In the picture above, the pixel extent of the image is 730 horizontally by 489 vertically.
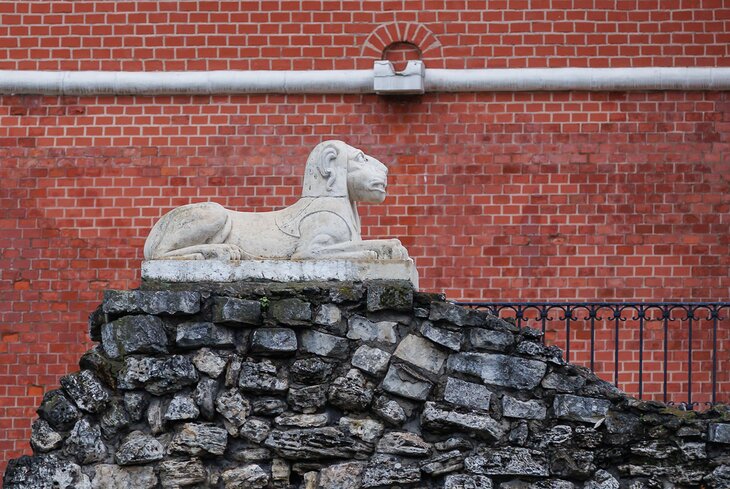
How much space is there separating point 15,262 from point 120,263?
3.27 ft

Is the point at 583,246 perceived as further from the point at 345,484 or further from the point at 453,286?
the point at 345,484

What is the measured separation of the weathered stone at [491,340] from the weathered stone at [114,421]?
7.70 feet

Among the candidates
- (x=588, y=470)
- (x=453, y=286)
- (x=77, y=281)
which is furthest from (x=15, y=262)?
(x=588, y=470)

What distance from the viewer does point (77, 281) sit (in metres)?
16.6

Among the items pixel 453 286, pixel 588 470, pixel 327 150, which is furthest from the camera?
pixel 453 286

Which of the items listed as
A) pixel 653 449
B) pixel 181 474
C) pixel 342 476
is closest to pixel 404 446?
pixel 342 476

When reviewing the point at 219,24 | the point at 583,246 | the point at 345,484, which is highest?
the point at 219,24

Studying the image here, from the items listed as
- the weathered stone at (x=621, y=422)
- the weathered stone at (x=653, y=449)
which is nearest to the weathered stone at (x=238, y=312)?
the weathered stone at (x=621, y=422)

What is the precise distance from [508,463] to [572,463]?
0.42 metres

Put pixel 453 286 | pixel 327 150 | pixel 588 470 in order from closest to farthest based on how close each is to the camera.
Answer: pixel 588 470
pixel 327 150
pixel 453 286

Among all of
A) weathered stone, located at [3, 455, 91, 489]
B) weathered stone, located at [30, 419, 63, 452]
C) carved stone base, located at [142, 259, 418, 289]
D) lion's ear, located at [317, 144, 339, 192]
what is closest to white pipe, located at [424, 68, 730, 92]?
lion's ear, located at [317, 144, 339, 192]

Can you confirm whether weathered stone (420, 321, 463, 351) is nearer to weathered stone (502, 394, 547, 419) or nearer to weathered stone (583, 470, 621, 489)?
weathered stone (502, 394, 547, 419)

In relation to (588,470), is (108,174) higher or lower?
higher

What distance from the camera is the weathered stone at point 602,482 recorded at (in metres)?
11.5
